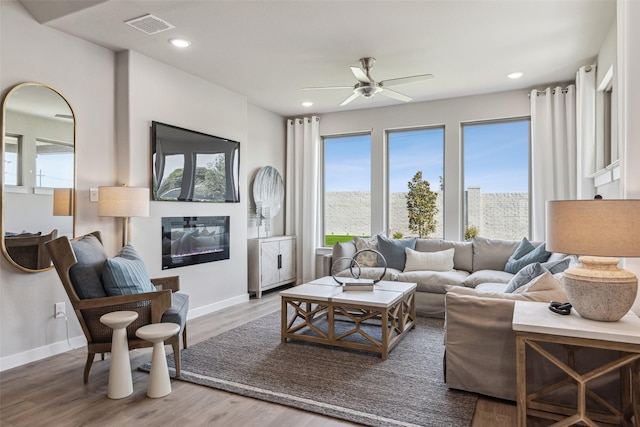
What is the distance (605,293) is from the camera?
73.7 inches

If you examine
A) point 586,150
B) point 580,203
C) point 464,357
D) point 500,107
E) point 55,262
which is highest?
point 500,107

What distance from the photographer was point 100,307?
2.58m

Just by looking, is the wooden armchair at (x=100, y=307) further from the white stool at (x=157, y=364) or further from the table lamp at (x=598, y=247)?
the table lamp at (x=598, y=247)

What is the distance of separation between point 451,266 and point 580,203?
2976mm

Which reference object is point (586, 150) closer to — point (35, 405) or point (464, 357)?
point (464, 357)

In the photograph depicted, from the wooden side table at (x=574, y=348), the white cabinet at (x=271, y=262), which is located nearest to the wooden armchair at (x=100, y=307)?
the wooden side table at (x=574, y=348)

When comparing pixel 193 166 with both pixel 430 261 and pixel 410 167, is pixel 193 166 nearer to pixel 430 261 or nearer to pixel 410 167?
pixel 430 261

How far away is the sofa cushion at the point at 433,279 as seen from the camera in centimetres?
427

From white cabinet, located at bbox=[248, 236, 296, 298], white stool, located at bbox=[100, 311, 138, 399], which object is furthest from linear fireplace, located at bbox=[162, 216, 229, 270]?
white stool, located at bbox=[100, 311, 138, 399]

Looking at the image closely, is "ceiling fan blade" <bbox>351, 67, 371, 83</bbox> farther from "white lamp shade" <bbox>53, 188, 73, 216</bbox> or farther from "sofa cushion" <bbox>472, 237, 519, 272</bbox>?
"white lamp shade" <bbox>53, 188, 73, 216</bbox>

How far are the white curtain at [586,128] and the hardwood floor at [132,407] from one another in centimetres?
294

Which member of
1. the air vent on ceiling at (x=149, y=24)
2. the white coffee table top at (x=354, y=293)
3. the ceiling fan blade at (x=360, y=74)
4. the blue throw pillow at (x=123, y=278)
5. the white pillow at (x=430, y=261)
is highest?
the air vent on ceiling at (x=149, y=24)

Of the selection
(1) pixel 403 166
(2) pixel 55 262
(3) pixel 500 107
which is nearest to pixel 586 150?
(3) pixel 500 107

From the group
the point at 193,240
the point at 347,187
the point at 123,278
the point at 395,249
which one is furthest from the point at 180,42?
the point at 347,187
